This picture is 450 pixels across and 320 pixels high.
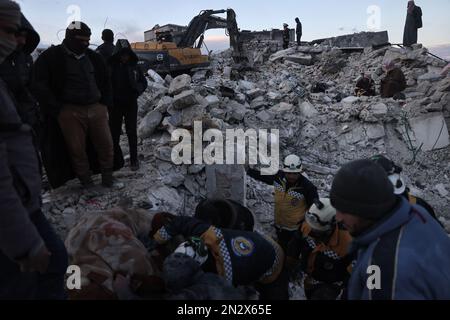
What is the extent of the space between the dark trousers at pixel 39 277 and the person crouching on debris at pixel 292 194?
2324 mm

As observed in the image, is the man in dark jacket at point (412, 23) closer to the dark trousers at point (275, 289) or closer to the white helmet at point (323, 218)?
the white helmet at point (323, 218)

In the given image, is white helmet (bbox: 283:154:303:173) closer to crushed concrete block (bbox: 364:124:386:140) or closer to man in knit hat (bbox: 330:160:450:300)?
man in knit hat (bbox: 330:160:450:300)

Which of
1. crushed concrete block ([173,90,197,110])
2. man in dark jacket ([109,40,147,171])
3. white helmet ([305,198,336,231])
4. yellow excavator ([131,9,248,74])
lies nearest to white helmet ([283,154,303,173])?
white helmet ([305,198,336,231])

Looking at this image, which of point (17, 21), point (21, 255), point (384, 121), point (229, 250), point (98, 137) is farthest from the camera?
point (384, 121)

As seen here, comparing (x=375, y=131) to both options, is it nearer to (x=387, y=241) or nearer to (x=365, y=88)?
(x=365, y=88)

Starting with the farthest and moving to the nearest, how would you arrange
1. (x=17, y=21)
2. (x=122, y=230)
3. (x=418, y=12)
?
(x=418, y=12)
(x=122, y=230)
(x=17, y=21)

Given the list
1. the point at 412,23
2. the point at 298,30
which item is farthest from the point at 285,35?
the point at 412,23

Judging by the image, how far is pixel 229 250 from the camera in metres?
2.25

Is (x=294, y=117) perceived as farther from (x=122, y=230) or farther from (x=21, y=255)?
(x=21, y=255)

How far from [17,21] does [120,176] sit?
2.88 metres

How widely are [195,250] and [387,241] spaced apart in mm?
1201

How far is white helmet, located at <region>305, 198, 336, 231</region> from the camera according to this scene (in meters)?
2.24

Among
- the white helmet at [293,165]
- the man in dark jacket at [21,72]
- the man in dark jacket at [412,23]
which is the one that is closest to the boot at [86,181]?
the man in dark jacket at [21,72]

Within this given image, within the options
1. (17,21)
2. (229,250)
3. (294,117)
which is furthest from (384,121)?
(17,21)
